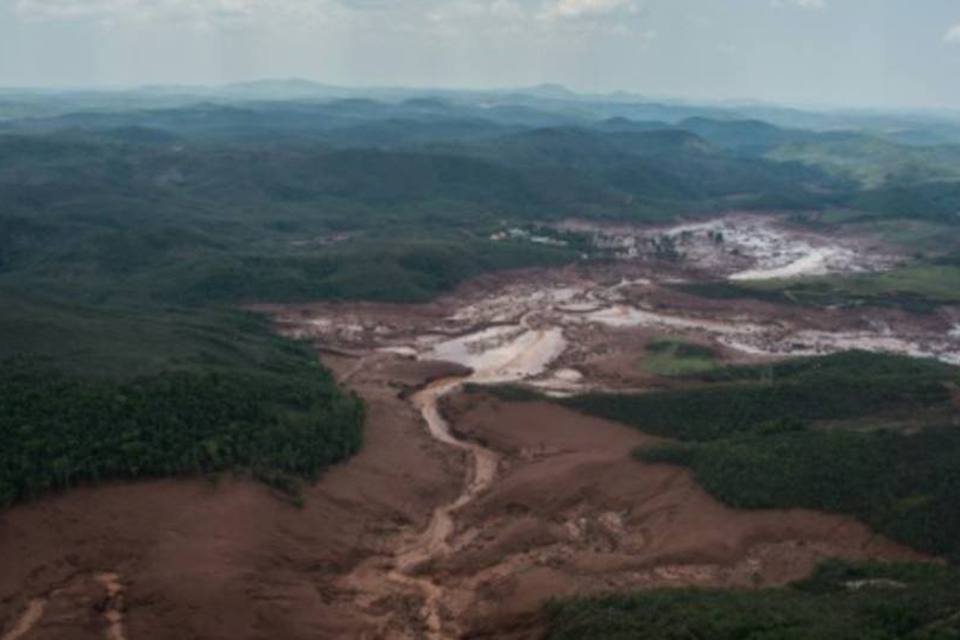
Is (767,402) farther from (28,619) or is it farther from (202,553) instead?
(28,619)

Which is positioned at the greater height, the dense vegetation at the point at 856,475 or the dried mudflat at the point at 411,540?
the dense vegetation at the point at 856,475

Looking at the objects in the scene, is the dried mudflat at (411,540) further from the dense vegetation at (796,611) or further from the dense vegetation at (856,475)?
the dense vegetation at (796,611)

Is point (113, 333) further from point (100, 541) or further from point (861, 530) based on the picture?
point (861, 530)

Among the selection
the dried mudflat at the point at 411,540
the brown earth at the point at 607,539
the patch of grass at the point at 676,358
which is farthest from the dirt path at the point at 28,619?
the patch of grass at the point at 676,358

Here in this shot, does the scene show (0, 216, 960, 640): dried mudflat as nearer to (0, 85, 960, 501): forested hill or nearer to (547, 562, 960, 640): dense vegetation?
(547, 562, 960, 640): dense vegetation

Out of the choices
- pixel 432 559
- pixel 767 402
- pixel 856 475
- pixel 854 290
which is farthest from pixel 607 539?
pixel 854 290

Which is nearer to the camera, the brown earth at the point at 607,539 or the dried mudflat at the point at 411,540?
the dried mudflat at the point at 411,540

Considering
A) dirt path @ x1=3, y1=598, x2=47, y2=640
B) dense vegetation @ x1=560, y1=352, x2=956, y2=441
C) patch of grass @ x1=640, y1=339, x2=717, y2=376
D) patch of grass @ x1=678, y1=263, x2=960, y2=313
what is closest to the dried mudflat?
dirt path @ x1=3, y1=598, x2=47, y2=640
